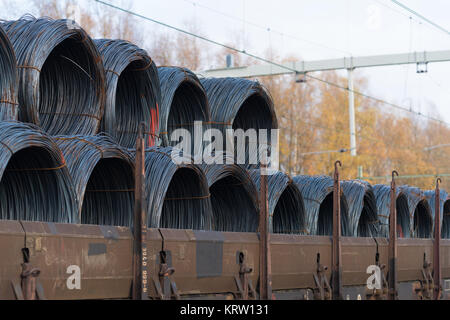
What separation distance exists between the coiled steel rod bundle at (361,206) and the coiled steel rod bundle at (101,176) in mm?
5074

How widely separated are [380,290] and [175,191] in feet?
13.3

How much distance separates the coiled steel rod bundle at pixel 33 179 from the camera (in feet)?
24.3

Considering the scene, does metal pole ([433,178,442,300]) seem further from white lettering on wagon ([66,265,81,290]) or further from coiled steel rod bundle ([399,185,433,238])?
white lettering on wagon ([66,265,81,290])

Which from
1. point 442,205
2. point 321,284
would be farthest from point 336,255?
point 442,205

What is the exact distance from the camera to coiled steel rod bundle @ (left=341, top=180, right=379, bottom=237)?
43.3ft

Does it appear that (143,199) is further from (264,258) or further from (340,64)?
(340,64)

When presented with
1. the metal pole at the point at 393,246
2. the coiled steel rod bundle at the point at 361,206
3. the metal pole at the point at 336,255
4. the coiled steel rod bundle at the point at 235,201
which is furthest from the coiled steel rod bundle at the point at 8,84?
the coiled steel rod bundle at the point at 361,206

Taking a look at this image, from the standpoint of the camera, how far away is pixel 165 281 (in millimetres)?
7961

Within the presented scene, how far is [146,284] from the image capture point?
7.60 m

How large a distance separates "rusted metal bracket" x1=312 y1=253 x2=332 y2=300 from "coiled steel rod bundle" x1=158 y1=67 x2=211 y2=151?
2399mm
